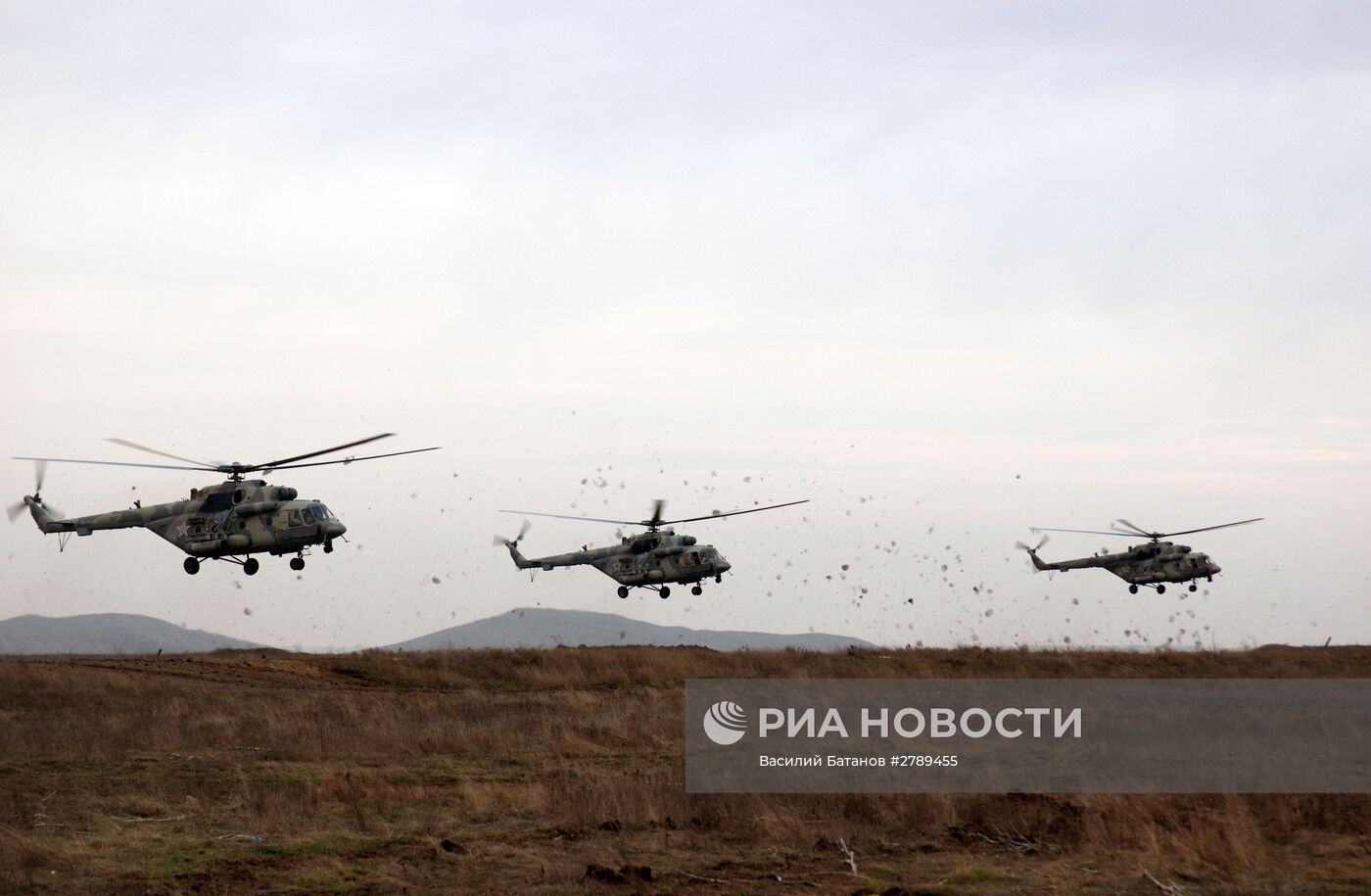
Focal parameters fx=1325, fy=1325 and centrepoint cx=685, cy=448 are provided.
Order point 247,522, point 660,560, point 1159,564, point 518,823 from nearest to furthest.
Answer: point 518,823
point 247,522
point 660,560
point 1159,564

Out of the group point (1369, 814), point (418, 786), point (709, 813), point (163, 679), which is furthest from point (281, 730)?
point (1369, 814)

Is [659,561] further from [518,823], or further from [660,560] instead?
[518,823]

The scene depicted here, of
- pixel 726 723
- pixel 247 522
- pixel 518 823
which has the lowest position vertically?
pixel 518 823

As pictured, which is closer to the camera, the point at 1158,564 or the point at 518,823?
the point at 518,823

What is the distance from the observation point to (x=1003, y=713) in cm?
2753

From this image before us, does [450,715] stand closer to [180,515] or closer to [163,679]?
[163,679]

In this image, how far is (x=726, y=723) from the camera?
27.8 metres

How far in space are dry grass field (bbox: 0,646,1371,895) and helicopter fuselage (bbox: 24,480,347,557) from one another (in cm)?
809

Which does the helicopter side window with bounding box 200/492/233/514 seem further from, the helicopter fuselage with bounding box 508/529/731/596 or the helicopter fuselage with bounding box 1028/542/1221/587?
the helicopter fuselage with bounding box 1028/542/1221/587

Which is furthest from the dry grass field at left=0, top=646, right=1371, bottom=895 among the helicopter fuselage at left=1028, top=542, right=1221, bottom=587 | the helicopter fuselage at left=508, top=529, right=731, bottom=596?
the helicopter fuselage at left=1028, top=542, right=1221, bottom=587

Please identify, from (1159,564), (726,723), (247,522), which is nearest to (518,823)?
(726,723)

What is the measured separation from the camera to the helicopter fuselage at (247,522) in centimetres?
3638

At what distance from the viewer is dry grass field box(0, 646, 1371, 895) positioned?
14.2 m

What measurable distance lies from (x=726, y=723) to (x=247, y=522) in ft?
52.4
